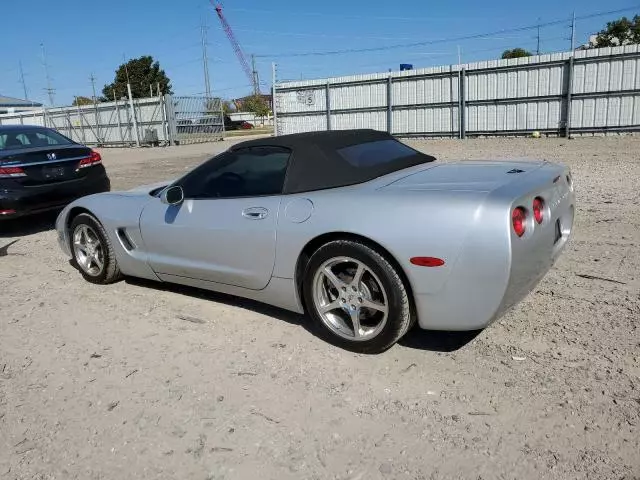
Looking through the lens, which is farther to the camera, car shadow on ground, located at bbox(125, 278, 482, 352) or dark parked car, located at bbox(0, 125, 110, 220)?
dark parked car, located at bbox(0, 125, 110, 220)

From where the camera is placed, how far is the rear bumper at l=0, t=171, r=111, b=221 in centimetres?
679

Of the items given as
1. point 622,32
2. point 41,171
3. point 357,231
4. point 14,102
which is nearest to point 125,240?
point 357,231

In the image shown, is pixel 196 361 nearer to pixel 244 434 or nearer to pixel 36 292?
pixel 244 434

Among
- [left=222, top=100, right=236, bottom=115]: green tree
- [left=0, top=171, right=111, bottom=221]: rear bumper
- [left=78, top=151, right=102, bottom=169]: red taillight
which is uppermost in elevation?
[left=222, top=100, right=236, bottom=115]: green tree

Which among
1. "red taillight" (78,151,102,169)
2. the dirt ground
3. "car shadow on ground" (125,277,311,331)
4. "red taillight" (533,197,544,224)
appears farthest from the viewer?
"red taillight" (78,151,102,169)

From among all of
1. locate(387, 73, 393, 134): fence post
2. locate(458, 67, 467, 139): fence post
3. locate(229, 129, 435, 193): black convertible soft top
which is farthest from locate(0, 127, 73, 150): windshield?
locate(458, 67, 467, 139): fence post

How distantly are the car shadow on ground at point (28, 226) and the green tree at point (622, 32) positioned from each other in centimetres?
4277

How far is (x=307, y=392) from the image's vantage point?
292 centimetres

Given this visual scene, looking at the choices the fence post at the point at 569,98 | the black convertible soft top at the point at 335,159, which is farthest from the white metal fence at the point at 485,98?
the black convertible soft top at the point at 335,159

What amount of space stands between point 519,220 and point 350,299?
Answer: 41.5 inches

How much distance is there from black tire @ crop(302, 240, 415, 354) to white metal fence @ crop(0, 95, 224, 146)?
83.4 feet

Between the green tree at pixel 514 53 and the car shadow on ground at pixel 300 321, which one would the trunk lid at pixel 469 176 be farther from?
the green tree at pixel 514 53

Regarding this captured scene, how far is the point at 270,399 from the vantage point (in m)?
2.88

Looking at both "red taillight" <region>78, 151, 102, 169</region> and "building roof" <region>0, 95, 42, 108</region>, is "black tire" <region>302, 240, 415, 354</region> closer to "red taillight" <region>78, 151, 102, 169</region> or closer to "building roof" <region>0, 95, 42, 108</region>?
"red taillight" <region>78, 151, 102, 169</region>
